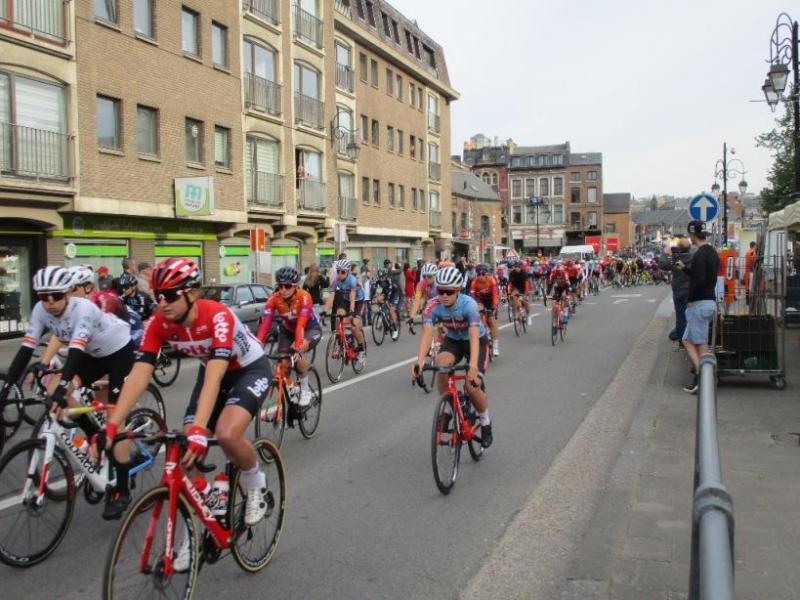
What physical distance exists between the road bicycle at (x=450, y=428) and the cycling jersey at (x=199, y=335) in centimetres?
211

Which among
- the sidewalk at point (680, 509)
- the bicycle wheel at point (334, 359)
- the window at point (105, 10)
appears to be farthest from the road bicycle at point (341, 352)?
the window at point (105, 10)

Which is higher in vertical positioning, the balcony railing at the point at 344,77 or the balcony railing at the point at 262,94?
the balcony railing at the point at 344,77

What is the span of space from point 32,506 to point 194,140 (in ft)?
69.9

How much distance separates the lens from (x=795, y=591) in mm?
3752

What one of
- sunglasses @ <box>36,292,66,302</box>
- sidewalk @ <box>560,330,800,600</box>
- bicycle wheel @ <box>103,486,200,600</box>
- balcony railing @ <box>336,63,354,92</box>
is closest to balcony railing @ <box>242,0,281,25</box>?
Answer: balcony railing @ <box>336,63,354,92</box>

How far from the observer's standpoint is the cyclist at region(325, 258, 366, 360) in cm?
1205

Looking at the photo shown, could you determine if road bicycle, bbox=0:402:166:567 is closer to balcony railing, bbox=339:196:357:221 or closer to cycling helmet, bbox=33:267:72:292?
cycling helmet, bbox=33:267:72:292

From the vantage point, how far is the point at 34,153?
18.5m

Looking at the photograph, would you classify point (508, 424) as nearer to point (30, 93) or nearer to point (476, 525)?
point (476, 525)

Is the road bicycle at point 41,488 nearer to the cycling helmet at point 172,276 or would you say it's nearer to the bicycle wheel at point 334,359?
the cycling helmet at point 172,276

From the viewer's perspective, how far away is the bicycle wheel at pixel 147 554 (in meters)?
3.29

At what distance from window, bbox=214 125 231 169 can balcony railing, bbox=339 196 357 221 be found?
Result: 30.5 feet

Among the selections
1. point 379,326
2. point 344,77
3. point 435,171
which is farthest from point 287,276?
point 435,171

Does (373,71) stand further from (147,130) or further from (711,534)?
(711,534)
